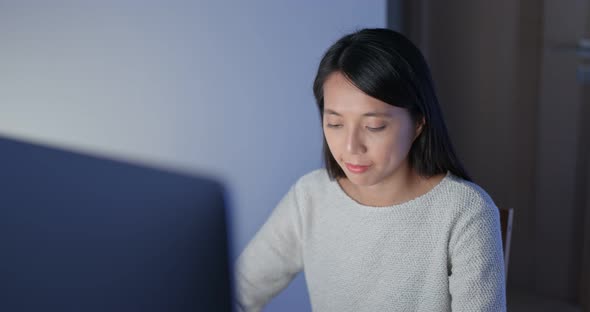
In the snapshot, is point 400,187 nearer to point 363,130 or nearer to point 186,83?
point 363,130

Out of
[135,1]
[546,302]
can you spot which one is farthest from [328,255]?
[546,302]

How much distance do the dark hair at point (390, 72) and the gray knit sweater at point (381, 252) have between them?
0.11 metres

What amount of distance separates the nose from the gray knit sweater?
0.65ft

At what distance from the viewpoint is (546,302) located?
2.01 meters

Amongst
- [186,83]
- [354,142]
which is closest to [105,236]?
[354,142]

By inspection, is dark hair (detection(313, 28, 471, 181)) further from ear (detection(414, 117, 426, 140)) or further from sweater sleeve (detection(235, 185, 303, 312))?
sweater sleeve (detection(235, 185, 303, 312))

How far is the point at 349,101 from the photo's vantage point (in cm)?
83

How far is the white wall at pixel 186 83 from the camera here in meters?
0.62

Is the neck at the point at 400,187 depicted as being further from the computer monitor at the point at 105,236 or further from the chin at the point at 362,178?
the computer monitor at the point at 105,236

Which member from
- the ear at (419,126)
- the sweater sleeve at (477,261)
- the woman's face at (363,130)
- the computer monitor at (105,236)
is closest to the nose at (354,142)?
the woman's face at (363,130)

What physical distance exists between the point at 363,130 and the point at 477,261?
259 mm

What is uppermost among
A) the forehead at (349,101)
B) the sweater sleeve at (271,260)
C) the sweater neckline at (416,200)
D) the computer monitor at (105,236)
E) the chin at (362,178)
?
the forehead at (349,101)

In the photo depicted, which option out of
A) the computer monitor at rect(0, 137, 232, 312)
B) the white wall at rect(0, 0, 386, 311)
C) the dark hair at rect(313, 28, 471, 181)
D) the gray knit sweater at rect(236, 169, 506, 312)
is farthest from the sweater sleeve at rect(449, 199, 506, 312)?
the computer monitor at rect(0, 137, 232, 312)

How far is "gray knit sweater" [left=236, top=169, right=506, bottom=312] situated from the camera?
0.91 meters
